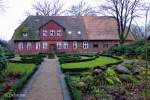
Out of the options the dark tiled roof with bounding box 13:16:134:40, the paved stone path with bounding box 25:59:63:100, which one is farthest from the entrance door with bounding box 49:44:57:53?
the paved stone path with bounding box 25:59:63:100

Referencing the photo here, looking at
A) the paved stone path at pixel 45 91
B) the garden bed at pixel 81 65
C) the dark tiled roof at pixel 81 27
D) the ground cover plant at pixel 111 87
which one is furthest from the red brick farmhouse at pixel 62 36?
the paved stone path at pixel 45 91

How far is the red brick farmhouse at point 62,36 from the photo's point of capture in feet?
200

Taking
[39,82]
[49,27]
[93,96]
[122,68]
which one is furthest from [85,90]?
[49,27]

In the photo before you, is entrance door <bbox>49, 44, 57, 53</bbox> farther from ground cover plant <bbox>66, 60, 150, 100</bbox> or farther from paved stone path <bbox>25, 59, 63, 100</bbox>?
paved stone path <bbox>25, 59, 63, 100</bbox>

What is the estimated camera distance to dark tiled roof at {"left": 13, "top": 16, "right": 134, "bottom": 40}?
6103 cm

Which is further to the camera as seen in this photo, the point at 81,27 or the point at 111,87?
the point at 81,27

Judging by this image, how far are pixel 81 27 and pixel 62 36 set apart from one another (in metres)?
5.00

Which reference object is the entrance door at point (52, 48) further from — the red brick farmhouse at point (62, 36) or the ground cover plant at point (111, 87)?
the ground cover plant at point (111, 87)

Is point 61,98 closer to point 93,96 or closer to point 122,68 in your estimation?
point 93,96

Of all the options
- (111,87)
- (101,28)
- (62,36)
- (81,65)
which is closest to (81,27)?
(101,28)

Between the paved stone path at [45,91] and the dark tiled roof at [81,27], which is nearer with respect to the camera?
the paved stone path at [45,91]

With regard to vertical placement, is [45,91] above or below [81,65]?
below

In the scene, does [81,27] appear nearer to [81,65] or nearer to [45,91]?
[81,65]

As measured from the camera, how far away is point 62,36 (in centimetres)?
6156
